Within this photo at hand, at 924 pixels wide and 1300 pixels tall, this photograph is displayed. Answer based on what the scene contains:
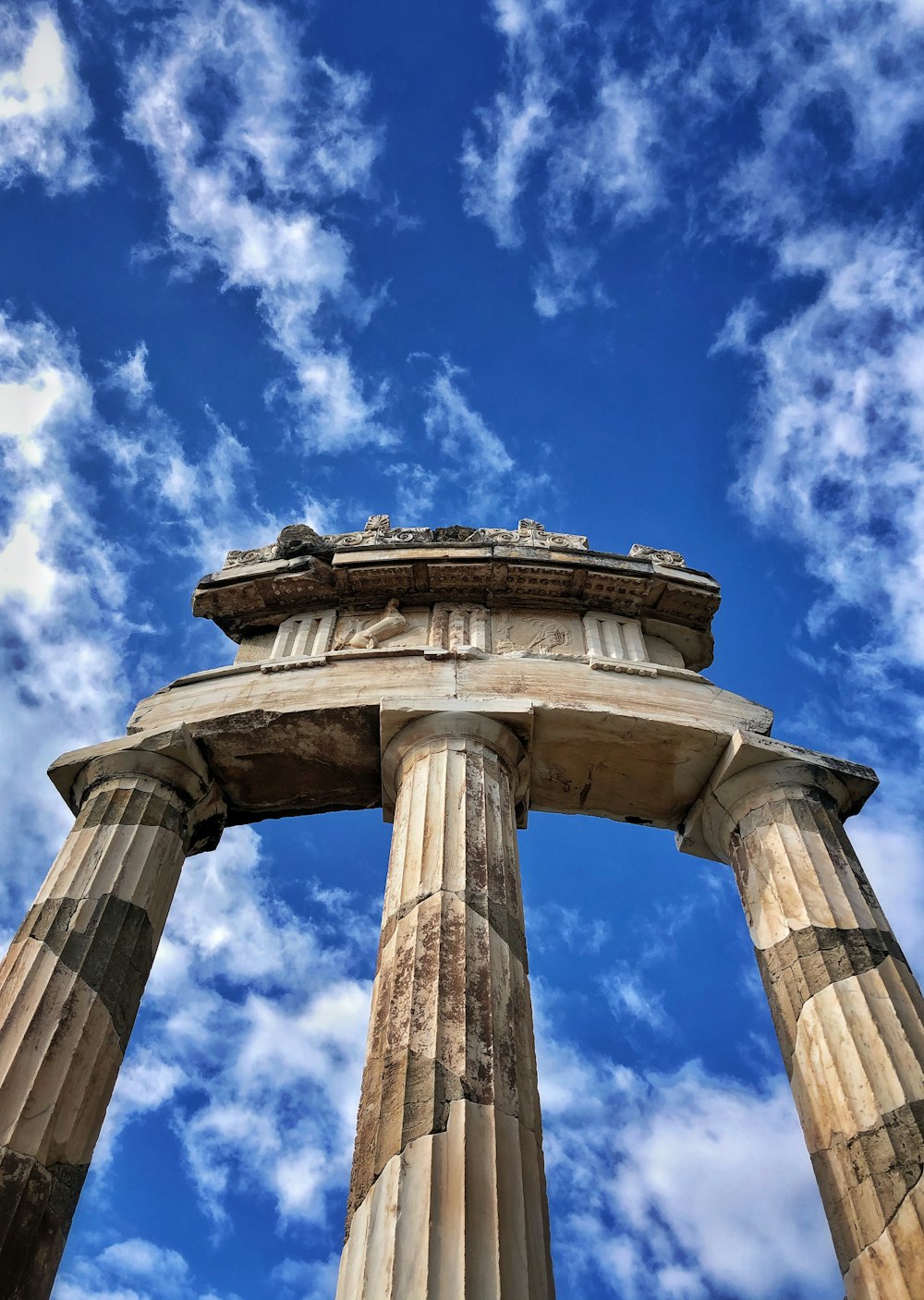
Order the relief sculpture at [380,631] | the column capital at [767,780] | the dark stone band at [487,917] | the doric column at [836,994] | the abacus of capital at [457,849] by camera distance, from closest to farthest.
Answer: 1. the abacus of capital at [457,849]
2. the doric column at [836,994]
3. the dark stone band at [487,917]
4. the column capital at [767,780]
5. the relief sculpture at [380,631]

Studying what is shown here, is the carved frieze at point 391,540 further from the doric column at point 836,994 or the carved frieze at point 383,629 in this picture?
the doric column at point 836,994

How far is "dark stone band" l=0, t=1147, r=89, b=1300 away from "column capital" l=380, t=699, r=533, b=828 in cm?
594

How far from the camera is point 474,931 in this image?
395 inches

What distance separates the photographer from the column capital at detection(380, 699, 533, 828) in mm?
12953

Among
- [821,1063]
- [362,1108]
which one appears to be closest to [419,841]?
[362,1108]

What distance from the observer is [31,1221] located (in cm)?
866

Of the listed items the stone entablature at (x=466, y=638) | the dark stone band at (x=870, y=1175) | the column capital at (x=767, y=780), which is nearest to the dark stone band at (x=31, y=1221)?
the dark stone band at (x=870, y=1175)

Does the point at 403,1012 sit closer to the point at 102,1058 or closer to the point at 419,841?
the point at 419,841

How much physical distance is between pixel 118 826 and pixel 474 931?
4823mm

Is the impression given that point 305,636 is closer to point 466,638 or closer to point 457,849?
point 466,638

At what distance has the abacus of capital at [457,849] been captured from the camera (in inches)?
324

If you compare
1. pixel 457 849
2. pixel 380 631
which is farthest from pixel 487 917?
pixel 380 631

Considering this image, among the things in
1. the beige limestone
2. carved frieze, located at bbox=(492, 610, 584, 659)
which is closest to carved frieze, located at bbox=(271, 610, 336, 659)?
carved frieze, located at bbox=(492, 610, 584, 659)

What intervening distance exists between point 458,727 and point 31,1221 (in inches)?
270
